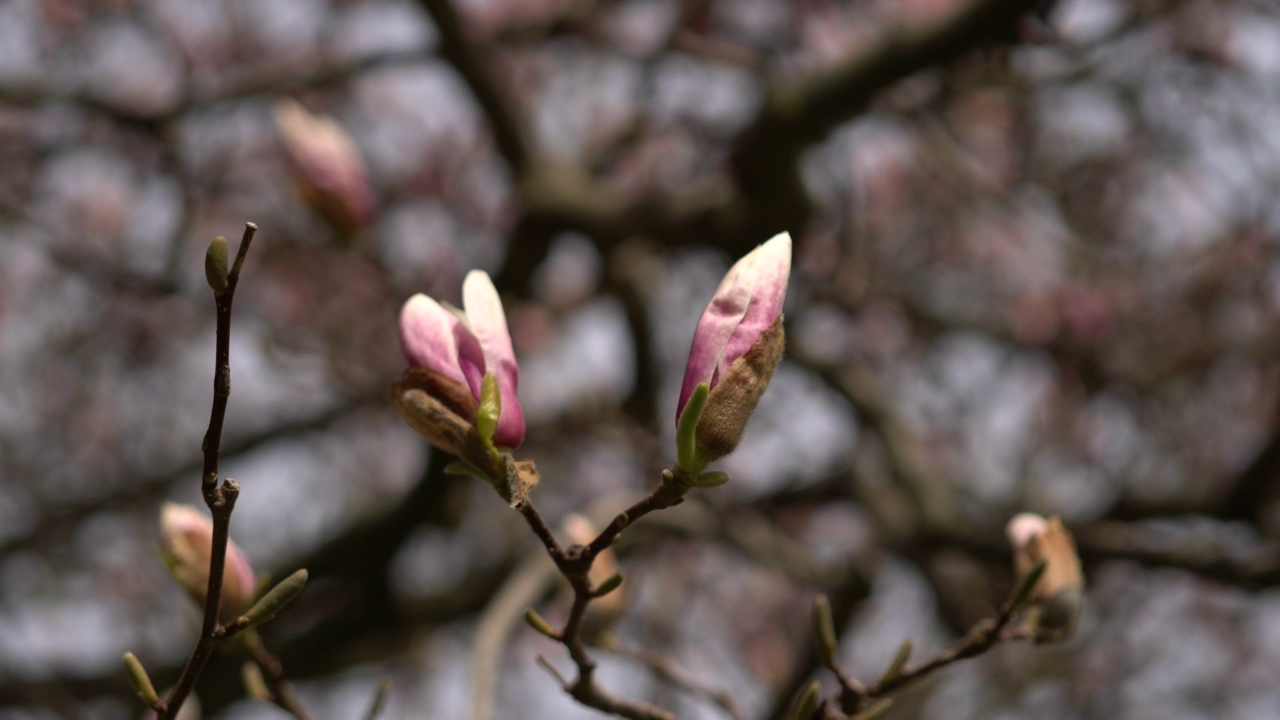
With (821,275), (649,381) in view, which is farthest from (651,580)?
(821,275)

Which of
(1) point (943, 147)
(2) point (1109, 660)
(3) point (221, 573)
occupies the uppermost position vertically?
(3) point (221, 573)

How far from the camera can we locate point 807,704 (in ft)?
2.37

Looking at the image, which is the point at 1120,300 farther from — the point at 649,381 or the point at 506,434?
the point at 506,434

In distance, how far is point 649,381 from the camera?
9.68 ft

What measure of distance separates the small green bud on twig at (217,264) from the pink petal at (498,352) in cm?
16

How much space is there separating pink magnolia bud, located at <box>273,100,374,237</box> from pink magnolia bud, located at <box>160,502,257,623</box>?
0.92 meters

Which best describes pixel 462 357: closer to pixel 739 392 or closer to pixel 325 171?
pixel 739 392

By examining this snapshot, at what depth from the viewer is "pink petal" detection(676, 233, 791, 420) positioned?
666mm

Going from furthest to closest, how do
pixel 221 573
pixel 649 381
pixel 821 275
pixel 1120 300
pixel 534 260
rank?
pixel 1120 300 → pixel 821 275 → pixel 649 381 → pixel 534 260 → pixel 221 573

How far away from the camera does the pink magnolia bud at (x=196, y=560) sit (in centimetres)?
88

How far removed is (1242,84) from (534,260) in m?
2.11

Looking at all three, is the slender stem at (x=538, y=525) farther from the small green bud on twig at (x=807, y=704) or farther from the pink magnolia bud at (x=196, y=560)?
the pink magnolia bud at (x=196, y=560)

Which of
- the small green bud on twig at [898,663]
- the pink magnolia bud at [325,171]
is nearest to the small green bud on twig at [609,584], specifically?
the small green bud on twig at [898,663]

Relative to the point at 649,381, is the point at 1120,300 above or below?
below
